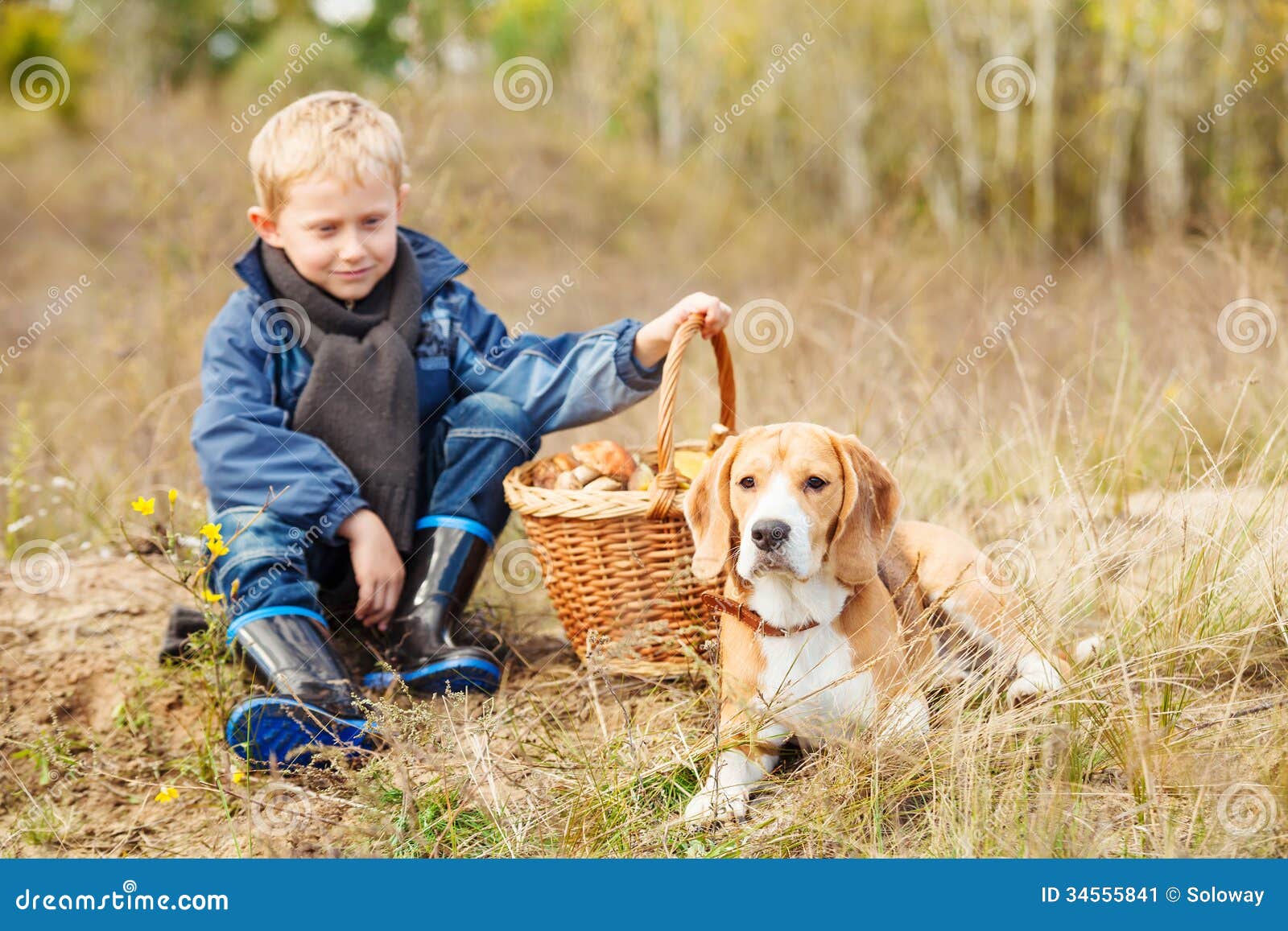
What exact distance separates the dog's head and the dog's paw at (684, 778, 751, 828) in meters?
0.45

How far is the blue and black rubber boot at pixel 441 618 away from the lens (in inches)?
115

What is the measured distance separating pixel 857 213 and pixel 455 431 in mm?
13710

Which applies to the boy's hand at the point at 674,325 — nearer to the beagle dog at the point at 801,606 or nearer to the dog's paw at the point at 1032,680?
the beagle dog at the point at 801,606

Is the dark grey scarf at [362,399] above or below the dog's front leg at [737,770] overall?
above

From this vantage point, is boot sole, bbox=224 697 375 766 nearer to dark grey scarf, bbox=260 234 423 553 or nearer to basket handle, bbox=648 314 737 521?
dark grey scarf, bbox=260 234 423 553

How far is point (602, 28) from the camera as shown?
1734cm

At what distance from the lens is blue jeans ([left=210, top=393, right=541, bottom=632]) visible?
2889 mm

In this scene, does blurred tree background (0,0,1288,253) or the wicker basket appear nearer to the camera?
the wicker basket

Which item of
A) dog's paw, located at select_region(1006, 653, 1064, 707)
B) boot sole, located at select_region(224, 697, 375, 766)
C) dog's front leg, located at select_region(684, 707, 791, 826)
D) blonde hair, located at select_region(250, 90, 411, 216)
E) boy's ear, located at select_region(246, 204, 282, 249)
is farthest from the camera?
boy's ear, located at select_region(246, 204, 282, 249)

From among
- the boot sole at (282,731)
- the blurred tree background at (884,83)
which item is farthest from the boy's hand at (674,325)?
the blurred tree background at (884,83)

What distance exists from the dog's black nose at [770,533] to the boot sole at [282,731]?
1.06m

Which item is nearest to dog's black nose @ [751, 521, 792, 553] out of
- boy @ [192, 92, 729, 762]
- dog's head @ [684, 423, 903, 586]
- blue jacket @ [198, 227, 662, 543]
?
dog's head @ [684, 423, 903, 586]
